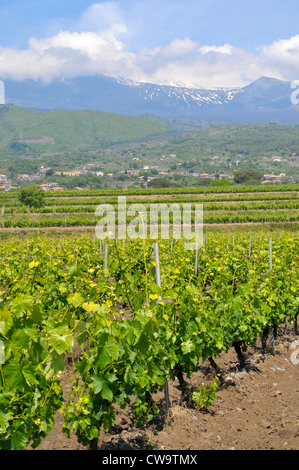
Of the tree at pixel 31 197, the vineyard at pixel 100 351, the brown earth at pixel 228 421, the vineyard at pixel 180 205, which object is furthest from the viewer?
the tree at pixel 31 197

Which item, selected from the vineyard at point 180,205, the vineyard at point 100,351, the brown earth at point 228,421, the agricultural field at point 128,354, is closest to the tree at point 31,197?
the vineyard at point 180,205

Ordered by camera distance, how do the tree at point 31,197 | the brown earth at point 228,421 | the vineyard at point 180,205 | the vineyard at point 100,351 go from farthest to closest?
1. the tree at point 31,197
2. the vineyard at point 180,205
3. the brown earth at point 228,421
4. the vineyard at point 100,351

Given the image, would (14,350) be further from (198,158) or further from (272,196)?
(198,158)

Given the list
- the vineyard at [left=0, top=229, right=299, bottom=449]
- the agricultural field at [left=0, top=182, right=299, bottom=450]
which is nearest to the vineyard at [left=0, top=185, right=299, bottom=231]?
the agricultural field at [left=0, top=182, right=299, bottom=450]

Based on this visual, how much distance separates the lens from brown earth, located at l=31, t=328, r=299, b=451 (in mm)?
3758

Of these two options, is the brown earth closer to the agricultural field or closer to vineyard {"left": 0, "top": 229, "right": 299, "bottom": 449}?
the agricultural field

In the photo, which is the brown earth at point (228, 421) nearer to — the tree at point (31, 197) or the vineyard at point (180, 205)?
the vineyard at point (180, 205)

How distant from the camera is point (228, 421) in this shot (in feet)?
13.9

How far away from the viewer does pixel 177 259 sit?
30.7ft

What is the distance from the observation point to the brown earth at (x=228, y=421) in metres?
3.76

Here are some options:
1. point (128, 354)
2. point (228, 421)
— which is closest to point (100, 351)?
point (128, 354)

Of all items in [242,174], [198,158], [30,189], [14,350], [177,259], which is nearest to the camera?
[14,350]
